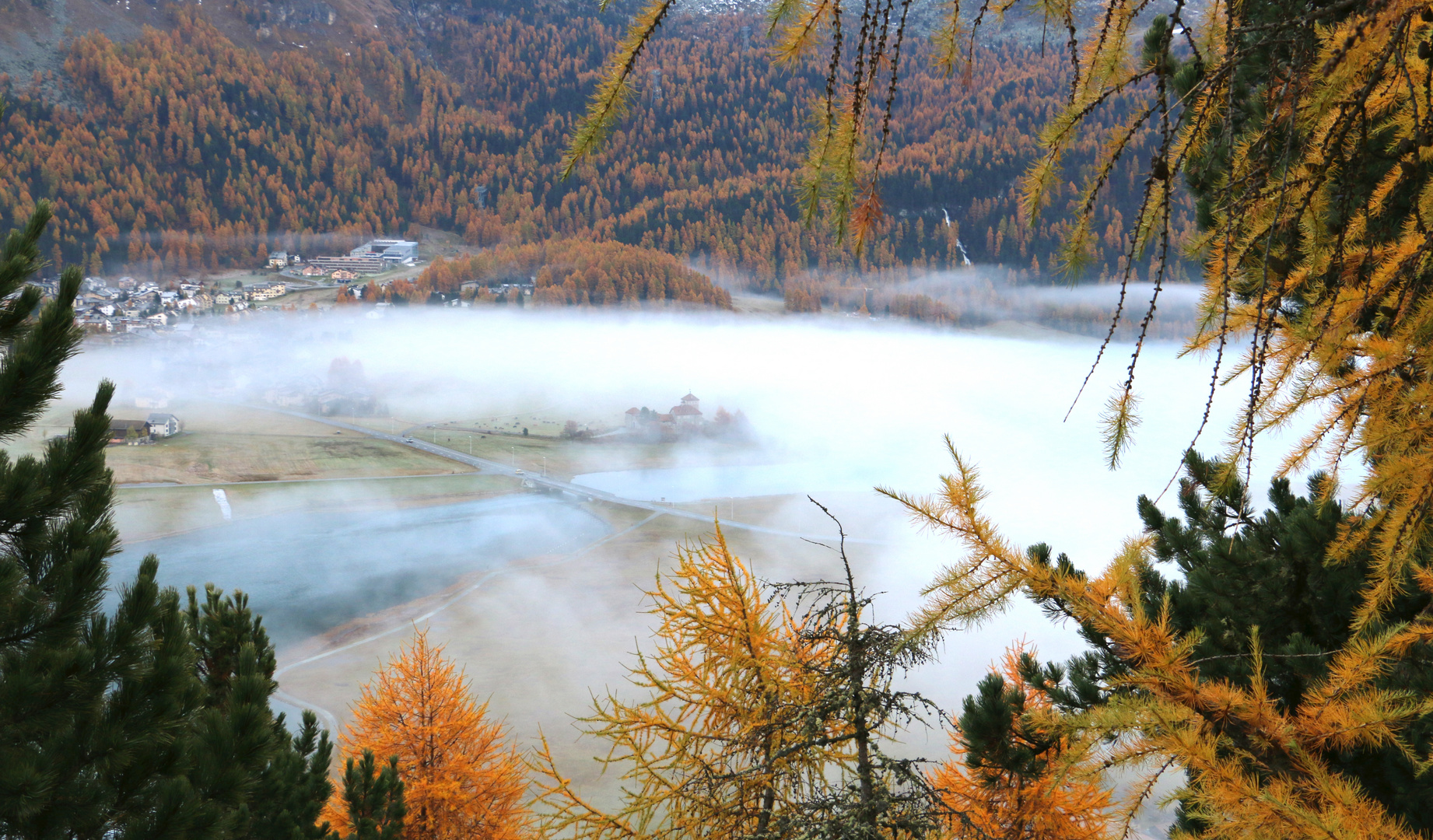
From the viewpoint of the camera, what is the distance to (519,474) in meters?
70.1

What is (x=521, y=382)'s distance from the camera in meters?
90.1

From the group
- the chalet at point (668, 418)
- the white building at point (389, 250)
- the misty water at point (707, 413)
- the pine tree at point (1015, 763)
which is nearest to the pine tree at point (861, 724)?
the pine tree at point (1015, 763)

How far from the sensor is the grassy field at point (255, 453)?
58.1 metres

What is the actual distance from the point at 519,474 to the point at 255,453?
20718mm

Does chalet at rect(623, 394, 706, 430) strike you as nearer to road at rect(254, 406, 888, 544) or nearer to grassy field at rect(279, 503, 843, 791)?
road at rect(254, 406, 888, 544)

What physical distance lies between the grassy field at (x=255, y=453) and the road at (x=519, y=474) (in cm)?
79

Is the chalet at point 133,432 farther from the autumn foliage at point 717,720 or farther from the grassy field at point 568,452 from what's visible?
the autumn foliage at point 717,720

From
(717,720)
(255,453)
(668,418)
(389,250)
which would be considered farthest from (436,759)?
(389,250)

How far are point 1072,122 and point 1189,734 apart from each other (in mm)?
1647

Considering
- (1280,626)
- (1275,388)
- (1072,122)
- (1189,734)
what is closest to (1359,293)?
(1275,388)

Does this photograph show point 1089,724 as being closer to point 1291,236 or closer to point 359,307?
point 1291,236

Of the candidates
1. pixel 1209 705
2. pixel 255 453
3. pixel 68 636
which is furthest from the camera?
pixel 255 453

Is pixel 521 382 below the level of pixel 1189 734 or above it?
below

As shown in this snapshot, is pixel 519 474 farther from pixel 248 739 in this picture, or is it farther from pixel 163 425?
Answer: pixel 248 739
